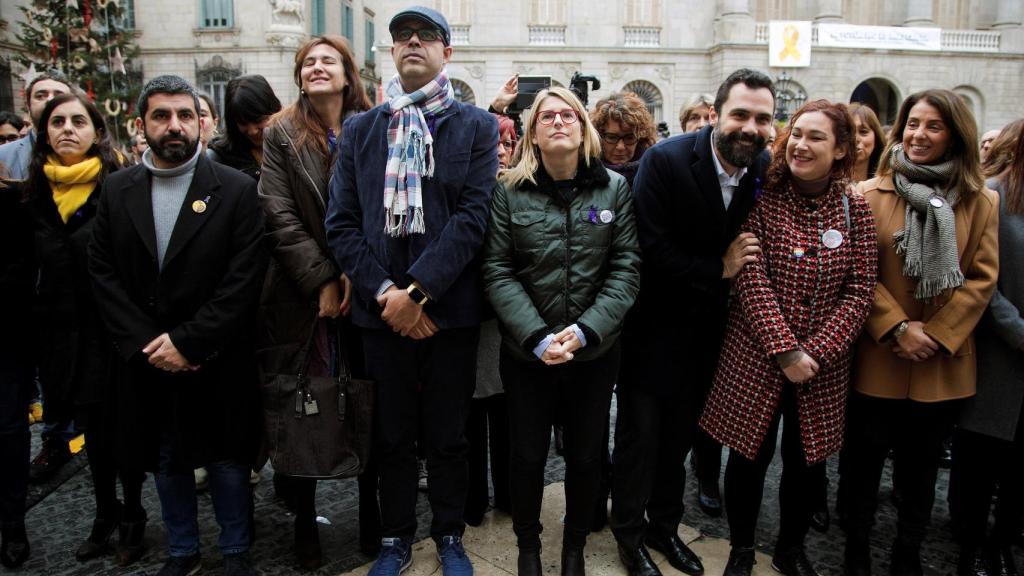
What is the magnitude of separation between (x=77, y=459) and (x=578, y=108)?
4.06 metres

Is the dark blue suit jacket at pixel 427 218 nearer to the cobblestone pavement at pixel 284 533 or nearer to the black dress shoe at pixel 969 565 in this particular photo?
the cobblestone pavement at pixel 284 533

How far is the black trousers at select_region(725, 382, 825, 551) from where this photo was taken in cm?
296

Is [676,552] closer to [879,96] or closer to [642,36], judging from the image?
[642,36]

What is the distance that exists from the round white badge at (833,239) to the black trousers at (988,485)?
1.23 meters

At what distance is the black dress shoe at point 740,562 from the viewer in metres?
3.02

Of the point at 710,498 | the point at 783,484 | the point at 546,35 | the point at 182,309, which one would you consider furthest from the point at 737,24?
the point at 182,309

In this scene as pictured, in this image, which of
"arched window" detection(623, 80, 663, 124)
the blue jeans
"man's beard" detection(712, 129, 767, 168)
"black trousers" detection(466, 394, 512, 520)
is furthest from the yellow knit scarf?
"arched window" detection(623, 80, 663, 124)

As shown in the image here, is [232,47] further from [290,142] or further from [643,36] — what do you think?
[290,142]

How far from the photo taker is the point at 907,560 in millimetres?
3074

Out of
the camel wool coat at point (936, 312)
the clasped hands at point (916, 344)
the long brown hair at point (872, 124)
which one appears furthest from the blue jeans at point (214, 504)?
the long brown hair at point (872, 124)

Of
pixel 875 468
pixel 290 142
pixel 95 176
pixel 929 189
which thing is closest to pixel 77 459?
pixel 95 176

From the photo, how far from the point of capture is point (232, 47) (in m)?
21.5

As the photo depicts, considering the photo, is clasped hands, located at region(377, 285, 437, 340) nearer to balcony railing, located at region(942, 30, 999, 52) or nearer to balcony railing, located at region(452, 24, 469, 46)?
balcony railing, located at region(452, 24, 469, 46)

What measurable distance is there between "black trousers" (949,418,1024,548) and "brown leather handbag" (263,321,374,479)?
114 inches
